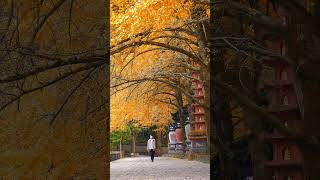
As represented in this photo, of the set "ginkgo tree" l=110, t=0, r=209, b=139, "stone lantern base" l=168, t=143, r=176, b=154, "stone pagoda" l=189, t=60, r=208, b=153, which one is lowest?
"stone lantern base" l=168, t=143, r=176, b=154

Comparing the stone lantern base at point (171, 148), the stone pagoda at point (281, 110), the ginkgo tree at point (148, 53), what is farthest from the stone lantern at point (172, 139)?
the stone pagoda at point (281, 110)

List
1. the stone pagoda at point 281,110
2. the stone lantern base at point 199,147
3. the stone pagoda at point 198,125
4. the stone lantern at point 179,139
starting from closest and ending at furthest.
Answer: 1. the stone pagoda at point 281,110
2. the stone pagoda at point 198,125
3. the stone lantern base at point 199,147
4. the stone lantern at point 179,139

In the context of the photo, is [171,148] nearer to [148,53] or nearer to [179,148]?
[179,148]

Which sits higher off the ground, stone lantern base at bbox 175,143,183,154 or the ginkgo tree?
the ginkgo tree

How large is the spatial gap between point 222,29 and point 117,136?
47.6 ft

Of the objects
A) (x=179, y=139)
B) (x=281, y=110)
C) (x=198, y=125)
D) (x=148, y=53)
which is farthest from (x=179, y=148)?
(x=281, y=110)

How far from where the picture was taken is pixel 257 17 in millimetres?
4402

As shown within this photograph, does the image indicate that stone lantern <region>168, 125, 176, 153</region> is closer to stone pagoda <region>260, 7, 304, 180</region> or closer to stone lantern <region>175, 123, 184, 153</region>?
stone lantern <region>175, 123, 184, 153</region>

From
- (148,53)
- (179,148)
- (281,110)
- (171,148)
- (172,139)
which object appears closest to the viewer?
(281,110)

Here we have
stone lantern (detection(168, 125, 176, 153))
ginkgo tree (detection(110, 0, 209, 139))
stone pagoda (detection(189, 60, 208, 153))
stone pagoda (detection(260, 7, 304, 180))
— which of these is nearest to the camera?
stone pagoda (detection(260, 7, 304, 180))

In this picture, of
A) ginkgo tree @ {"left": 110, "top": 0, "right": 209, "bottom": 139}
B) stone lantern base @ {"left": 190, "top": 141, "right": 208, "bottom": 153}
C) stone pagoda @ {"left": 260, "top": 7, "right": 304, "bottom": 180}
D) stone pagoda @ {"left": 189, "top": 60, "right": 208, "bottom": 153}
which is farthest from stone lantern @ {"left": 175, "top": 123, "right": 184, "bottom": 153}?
stone pagoda @ {"left": 260, "top": 7, "right": 304, "bottom": 180}

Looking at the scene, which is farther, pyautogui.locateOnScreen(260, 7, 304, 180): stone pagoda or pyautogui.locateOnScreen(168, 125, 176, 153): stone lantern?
pyautogui.locateOnScreen(168, 125, 176, 153): stone lantern

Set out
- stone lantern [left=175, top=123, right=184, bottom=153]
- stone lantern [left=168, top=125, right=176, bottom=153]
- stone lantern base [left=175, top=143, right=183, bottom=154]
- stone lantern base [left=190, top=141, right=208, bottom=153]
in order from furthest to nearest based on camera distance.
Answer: stone lantern [left=168, top=125, right=176, bottom=153]
stone lantern base [left=175, top=143, right=183, bottom=154]
stone lantern [left=175, top=123, right=184, bottom=153]
stone lantern base [left=190, top=141, right=208, bottom=153]

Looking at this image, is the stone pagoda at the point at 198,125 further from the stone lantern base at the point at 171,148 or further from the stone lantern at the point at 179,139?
the stone lantern base at the point at 171,148
